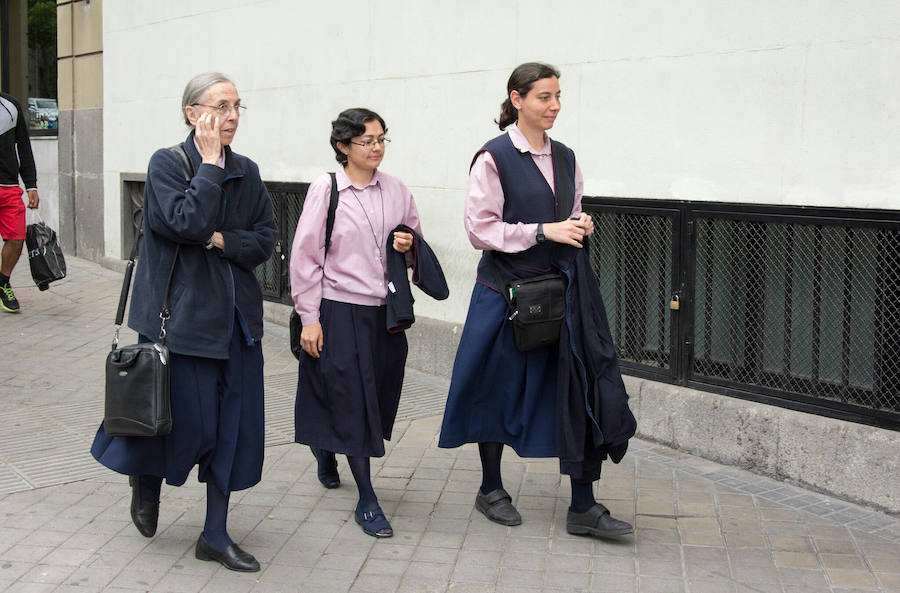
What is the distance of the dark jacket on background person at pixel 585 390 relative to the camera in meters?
4.60

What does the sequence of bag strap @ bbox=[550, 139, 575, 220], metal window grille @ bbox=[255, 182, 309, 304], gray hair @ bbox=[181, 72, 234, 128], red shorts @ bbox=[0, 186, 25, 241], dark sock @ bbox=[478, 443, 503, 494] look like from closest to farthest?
1. gray hair @ bbox=[181, 72, 234, 128]
2. bag strap @ bbox=[550, 139, 575, 220]
3. dark sock @ bbox=[478, 443, 503, 494]
4. metal window grille @ bbox=[255, 182, 309, 304]
5. red shorts @ bbox=[0, 186, 25, 241]

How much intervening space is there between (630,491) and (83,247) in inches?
359

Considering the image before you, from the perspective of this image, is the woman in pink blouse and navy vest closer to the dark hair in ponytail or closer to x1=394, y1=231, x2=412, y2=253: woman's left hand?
x1=394, y1=231, x2=412, y2=253: woman's left hand

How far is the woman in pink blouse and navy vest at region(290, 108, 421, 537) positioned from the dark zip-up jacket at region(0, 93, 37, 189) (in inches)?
219

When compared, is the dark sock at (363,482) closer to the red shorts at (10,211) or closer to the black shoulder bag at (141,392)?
the black shoulder bag at (141,392)

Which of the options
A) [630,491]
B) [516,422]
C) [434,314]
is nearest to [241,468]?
[516,422]

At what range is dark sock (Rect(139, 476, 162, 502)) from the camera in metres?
4.51

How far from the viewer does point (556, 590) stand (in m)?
4.20

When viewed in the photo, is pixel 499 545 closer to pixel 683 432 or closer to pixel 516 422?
pixel 516 422

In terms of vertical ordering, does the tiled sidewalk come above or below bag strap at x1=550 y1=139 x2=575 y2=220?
below

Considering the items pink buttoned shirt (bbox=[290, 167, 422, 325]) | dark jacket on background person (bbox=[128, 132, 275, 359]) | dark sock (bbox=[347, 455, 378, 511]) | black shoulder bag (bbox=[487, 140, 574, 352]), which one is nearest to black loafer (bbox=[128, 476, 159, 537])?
dark jacket on background person (bbox=[128, 132, 275, 359])

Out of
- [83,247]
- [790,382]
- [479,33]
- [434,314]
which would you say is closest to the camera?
[790,382]

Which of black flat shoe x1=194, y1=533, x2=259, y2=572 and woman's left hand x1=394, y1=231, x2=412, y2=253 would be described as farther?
woman's left hand x1=394, y1=231, x2=412, y2=253

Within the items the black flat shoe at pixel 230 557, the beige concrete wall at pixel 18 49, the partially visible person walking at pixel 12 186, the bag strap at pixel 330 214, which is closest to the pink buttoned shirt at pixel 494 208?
the bag strap at pixel 330 214
